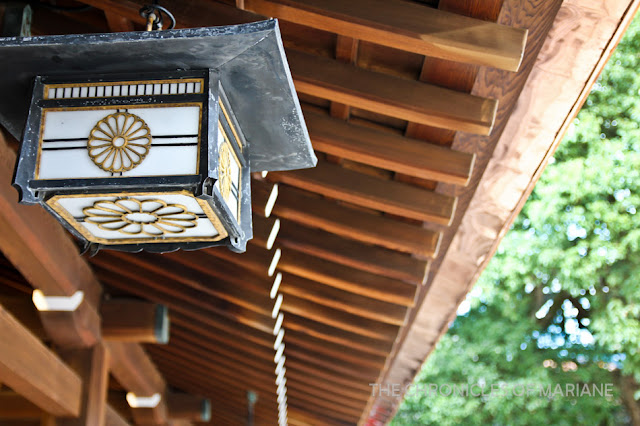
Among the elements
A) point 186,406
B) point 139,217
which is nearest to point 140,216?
point 139,217

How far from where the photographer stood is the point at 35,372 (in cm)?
297

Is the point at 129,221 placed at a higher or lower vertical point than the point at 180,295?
higher

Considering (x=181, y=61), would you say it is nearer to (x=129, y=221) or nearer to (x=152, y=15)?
(x=152, y=15)

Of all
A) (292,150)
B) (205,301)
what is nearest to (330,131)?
(292,150)

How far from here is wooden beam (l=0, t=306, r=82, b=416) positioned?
8.96 feet

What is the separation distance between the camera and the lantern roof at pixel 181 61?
1393mm

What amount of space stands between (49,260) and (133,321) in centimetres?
92

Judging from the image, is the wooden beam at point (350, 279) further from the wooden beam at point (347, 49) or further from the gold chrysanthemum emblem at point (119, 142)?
the gold chrysanthemum emblem at point (119, 142)

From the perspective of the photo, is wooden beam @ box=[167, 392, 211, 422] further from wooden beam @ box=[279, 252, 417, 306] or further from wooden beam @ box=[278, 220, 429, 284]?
wooden beam @ box=[278, 220, 429, 284]

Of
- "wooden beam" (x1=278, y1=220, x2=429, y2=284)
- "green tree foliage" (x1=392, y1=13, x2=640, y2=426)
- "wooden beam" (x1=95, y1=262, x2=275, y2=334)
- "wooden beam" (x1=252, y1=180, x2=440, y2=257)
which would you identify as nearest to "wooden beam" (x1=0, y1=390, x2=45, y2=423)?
"wooden beam" (x1=95, y1=262, x2=275, y2=334)

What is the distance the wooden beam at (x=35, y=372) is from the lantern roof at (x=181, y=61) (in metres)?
1.32

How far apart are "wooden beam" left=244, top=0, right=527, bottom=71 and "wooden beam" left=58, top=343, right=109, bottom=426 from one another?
2.56 metres

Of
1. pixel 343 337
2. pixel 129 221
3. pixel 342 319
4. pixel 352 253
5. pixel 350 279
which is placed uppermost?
pixel 129 221

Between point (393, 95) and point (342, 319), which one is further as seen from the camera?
point (342, 319)
